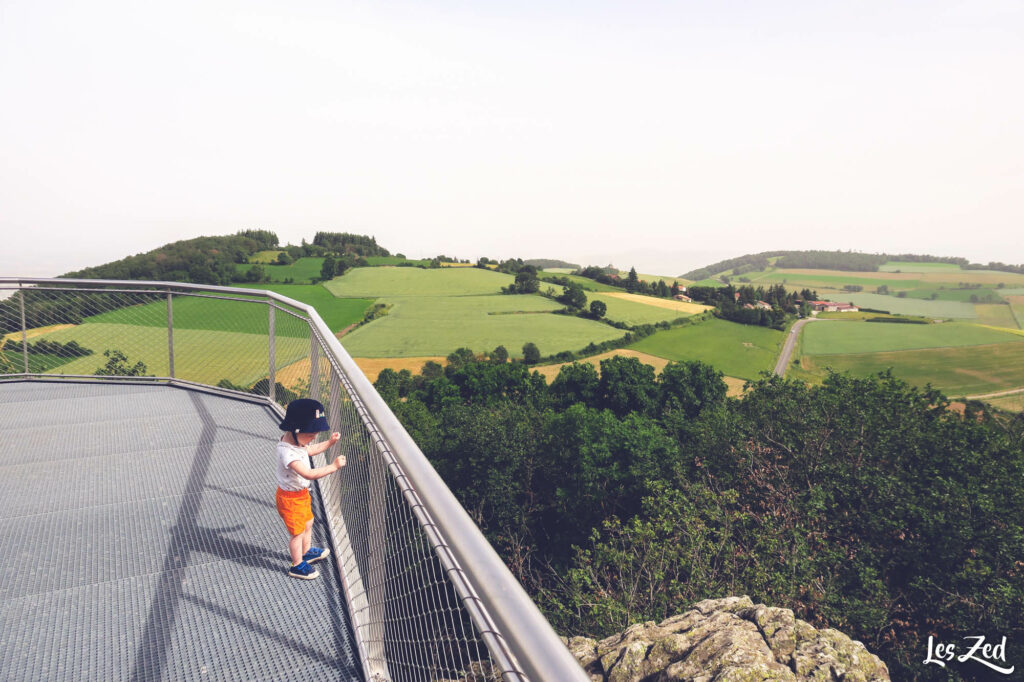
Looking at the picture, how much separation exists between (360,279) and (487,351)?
30.6 metres

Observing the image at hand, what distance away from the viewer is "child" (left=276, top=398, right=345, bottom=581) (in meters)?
2.72

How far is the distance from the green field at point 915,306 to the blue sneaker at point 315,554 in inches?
3669

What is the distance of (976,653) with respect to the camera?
14820 mm

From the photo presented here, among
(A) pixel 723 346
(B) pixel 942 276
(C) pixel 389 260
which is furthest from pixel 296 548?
(B) pixel 942 276

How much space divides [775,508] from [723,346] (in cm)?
4261

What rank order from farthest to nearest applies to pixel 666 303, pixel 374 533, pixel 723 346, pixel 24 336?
pixel 666 303, pixel 723 346, pixel 24 336, pixel 374 533

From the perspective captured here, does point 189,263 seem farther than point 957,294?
No

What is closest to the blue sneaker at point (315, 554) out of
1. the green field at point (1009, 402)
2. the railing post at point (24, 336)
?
the railing post at point (24, 336)

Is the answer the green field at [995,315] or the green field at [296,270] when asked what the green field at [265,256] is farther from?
the green field at [995,315]

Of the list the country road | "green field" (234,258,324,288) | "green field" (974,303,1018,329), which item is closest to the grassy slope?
"green field" (234,258,324,288)

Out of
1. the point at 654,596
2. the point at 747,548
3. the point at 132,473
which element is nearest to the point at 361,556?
the point at 132,473

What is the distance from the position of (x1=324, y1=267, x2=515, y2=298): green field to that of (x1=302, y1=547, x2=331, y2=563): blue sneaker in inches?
2704

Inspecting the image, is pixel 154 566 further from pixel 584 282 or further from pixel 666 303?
pixel 584 282

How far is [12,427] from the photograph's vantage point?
465 centimetres
